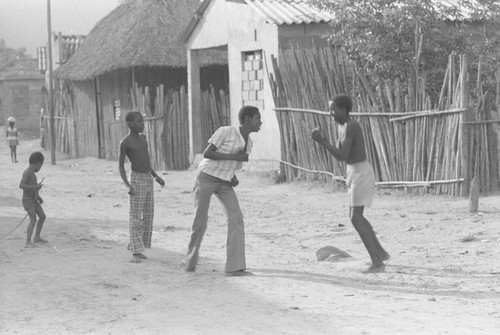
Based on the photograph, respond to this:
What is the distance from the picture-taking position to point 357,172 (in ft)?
27.2

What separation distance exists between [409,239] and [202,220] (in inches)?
118

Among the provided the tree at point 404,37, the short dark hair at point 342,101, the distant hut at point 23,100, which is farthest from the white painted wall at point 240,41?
the distant hut at point 23,100

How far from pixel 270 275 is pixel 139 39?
17.2 metres

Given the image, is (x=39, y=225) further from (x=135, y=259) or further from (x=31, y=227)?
(x=135, y=259)

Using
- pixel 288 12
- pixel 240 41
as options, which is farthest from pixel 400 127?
pixel 240 41

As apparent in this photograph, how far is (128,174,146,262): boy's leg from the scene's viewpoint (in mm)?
9125

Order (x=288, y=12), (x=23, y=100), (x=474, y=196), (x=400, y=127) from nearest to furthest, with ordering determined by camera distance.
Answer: (x=474, y=196)
(x=400, y=127)
(x=288, y=12)
(x=23, y=100)

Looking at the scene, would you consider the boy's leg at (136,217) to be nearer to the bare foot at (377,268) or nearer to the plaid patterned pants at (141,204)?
the plaid patterned pants at (141,204)

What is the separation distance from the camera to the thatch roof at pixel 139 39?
24266mm

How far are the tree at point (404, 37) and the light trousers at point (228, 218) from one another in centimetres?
652

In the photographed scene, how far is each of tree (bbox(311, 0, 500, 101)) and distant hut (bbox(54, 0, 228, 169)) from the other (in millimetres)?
6384

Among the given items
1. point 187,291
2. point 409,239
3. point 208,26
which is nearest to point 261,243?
point 409,239

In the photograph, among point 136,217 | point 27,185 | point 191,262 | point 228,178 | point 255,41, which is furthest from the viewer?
point 255,41

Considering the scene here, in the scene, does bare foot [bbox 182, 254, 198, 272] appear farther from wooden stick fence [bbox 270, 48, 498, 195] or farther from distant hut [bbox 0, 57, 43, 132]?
distant hut [bbox 0, 57, 43, 132]
